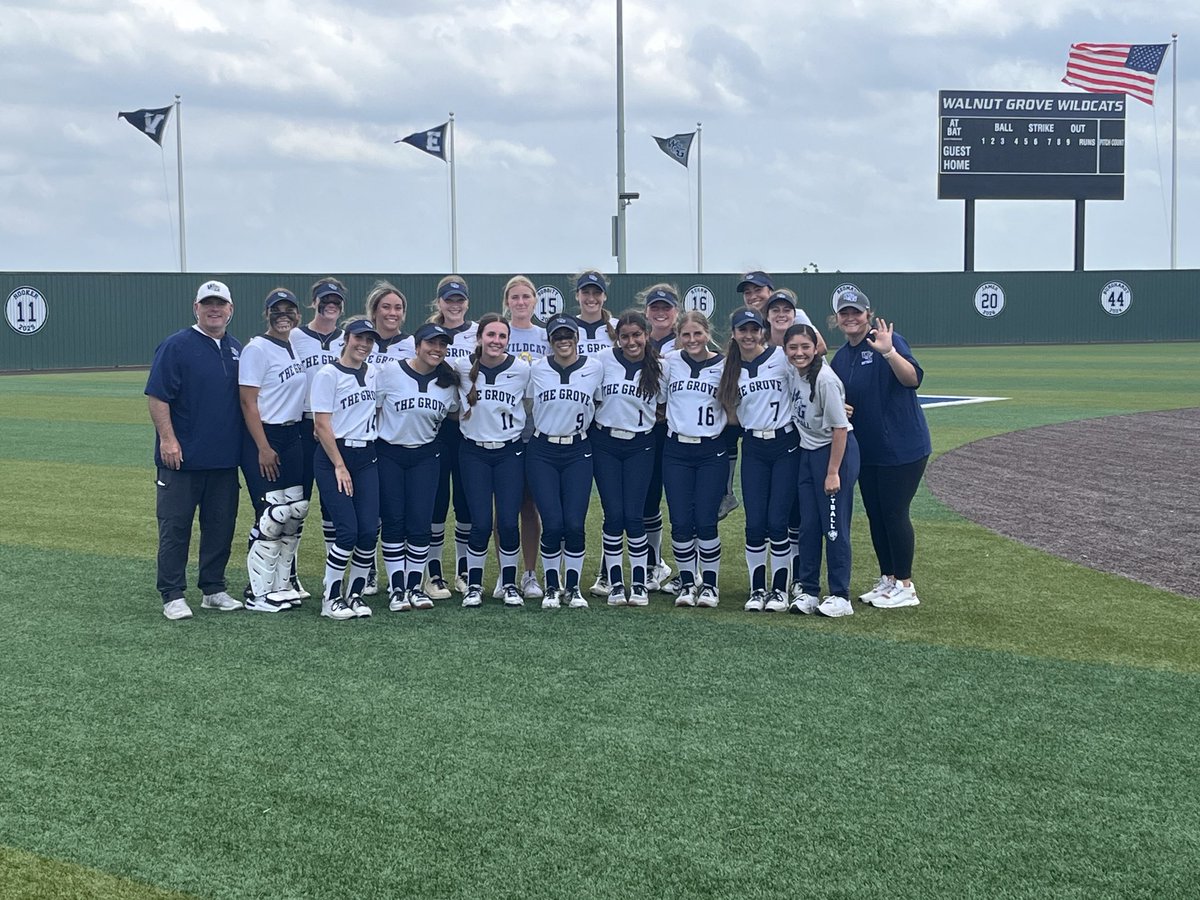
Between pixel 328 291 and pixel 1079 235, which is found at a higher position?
pixel 1079 235

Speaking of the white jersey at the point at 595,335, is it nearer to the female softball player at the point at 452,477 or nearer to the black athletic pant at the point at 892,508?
the female softball player at the point at 452,477

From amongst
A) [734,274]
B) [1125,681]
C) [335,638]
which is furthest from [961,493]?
[734,274]

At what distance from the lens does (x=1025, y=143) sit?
37531 mm

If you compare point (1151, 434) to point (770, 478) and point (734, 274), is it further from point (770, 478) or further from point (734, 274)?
point (734, 274)

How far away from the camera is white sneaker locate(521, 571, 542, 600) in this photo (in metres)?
7.61

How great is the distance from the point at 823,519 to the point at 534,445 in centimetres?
165

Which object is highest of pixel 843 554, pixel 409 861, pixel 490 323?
pixel 490 323

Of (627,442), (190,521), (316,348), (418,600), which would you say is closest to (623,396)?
(627,442)

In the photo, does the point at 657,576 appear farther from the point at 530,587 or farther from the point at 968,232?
the point at 968,232

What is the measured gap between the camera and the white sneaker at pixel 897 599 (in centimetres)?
722

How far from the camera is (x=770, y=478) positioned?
716cm

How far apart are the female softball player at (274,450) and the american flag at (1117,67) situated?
34.0m

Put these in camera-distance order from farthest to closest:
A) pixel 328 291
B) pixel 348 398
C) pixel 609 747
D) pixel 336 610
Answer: pixel 328 291, pixel 336 610, pixel 348 398, pixel 609 747

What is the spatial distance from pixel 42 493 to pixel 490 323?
6454mm
